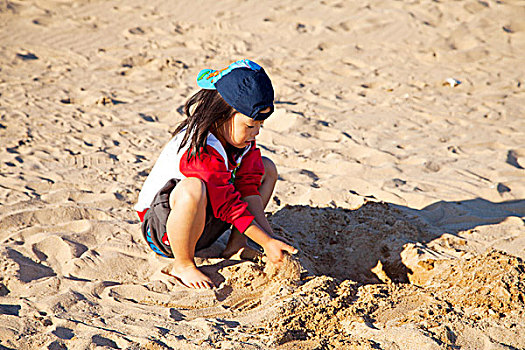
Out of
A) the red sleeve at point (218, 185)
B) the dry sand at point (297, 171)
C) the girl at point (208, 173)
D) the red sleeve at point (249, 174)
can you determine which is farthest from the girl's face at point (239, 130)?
→ the dry sand at point (297, 171)

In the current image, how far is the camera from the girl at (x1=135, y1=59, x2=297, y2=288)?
2.30 meters

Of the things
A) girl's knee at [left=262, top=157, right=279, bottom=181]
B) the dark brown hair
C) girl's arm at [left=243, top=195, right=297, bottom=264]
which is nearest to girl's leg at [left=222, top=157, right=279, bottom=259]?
girl's knee at [left=262, top=157, right=279, bottom=181]

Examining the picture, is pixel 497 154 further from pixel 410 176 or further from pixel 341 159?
pixel 341 159

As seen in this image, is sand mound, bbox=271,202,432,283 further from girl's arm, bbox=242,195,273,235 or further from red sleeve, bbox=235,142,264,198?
red sleeve, bbox=235,142,264,198

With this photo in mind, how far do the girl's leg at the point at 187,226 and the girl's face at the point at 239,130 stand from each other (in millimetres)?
277

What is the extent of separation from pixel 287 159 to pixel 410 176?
3.30ft

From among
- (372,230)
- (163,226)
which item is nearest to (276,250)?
(163,226)

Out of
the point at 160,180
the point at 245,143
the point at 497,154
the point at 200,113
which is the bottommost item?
the point at 497,154

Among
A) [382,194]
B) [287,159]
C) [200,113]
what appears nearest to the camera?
[200,113]

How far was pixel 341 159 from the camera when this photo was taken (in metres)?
4.05

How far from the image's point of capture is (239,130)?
2.38 m

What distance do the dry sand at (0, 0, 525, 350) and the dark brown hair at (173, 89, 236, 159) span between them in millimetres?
697

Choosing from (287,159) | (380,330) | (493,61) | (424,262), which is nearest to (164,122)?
(287,159)

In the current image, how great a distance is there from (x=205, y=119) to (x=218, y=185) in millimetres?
328
